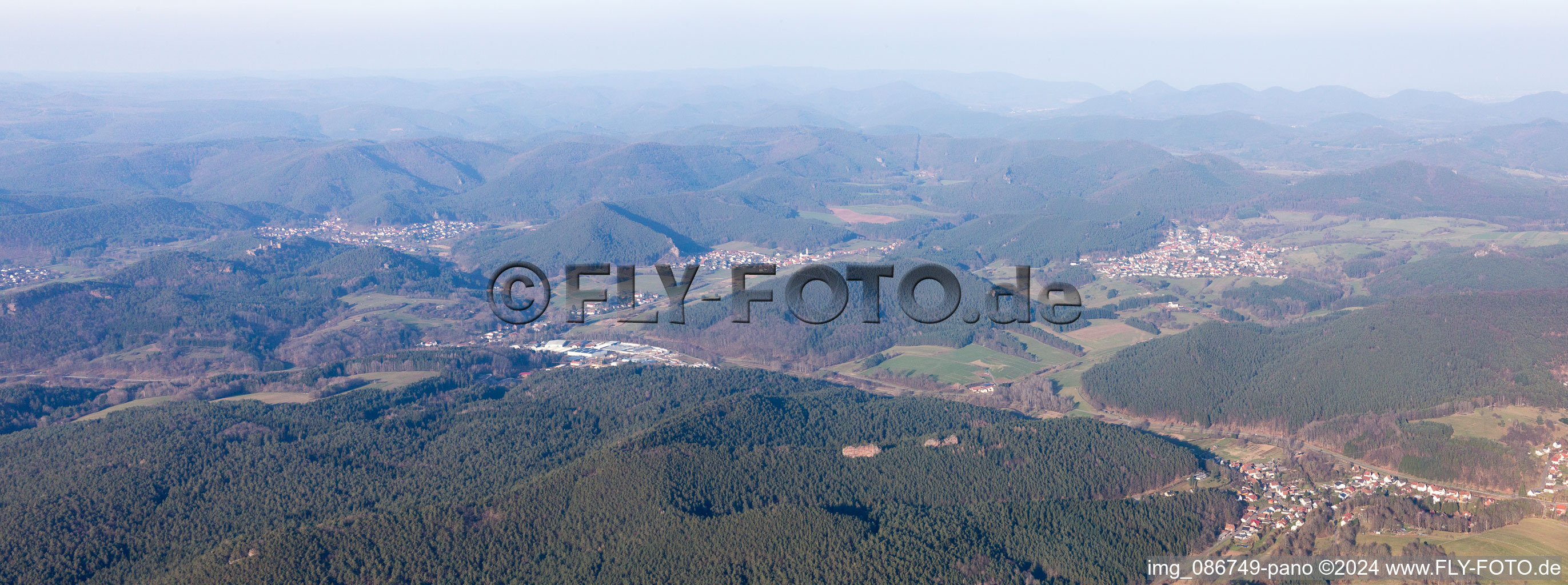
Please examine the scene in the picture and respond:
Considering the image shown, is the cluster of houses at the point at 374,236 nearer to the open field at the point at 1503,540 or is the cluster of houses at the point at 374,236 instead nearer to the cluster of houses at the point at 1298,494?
the cluster of houses at the point at 1298,494

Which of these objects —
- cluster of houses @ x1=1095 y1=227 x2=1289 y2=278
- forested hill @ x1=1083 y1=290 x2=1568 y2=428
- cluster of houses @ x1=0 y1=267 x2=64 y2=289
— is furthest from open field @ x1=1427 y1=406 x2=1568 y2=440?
cluster of houses @ x1=0 y1=267 x2=64 y2=289

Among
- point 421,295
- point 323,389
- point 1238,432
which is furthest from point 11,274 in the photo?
point 1238,432

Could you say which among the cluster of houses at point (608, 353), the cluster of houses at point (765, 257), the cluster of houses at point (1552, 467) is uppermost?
the cluster of houses at point (765, 257)

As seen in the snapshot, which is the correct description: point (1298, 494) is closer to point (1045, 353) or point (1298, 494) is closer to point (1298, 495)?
point (1298, 495)

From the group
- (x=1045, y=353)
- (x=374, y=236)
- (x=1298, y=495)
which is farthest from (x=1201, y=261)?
(x=374, y=236)

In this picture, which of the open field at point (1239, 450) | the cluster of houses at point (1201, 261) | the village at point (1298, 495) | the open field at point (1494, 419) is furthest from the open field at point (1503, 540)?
the cluster of houses at point (1201, 261)

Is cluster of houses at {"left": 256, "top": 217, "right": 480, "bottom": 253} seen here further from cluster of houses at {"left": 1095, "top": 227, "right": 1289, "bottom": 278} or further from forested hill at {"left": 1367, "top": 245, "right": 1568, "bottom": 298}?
forested hill at {"left": 1367, "top": 245, "right": 1568, "bottom": 298}
